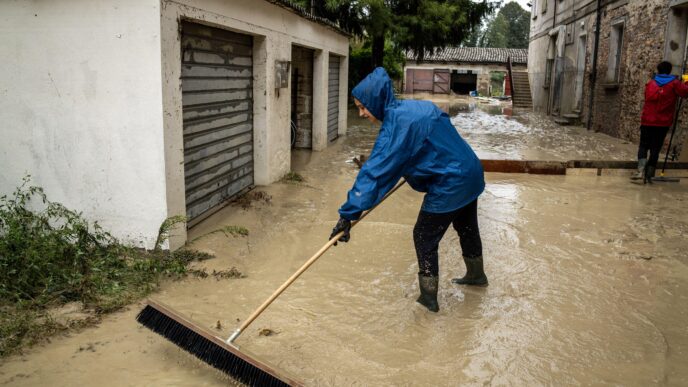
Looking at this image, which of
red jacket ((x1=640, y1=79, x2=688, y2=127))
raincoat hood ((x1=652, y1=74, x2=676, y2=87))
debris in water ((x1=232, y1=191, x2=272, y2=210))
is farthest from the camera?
raincoat hood ((x1=652, y1=74, x2=676, y2=87))

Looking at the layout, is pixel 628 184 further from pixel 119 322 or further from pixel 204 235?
pixel 119 322

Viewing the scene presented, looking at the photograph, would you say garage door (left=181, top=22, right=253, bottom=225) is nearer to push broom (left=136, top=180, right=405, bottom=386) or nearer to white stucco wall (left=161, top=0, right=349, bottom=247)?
white stucco wall (left=161, top=0, right=349, bottom=247)

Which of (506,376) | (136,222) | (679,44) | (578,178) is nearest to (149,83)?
(136,222)

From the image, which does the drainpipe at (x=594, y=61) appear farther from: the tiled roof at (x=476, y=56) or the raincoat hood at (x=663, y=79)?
the tiled roof at (x=476, y=56)

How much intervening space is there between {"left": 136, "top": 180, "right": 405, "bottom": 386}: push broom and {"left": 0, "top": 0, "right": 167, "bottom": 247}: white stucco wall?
197 cm

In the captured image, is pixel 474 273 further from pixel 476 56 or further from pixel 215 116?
pixel 476 56

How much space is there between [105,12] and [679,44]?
442 inches

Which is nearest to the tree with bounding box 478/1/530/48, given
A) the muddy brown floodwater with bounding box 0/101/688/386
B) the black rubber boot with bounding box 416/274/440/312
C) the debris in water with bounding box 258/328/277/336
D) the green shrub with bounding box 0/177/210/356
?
the muddy brown floodwater with bounding box 0/101/688/386

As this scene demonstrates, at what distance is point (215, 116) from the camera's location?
22.5 feet

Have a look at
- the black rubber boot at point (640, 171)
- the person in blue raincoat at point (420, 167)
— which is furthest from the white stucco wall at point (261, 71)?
the black rubber boot at point (640, 171)

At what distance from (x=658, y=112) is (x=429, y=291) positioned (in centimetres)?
637

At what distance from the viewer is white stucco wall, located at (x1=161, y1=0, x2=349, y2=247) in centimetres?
524

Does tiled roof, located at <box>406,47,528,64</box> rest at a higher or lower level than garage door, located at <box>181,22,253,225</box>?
higher

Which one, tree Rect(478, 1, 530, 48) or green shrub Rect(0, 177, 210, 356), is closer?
green shrub Rect(0, 177, 210, 356)
